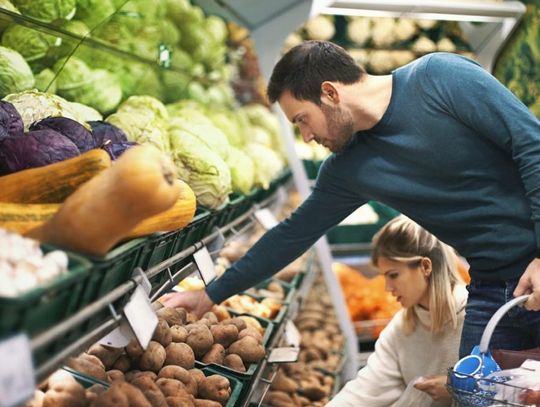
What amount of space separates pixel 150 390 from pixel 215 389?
11.8 inches

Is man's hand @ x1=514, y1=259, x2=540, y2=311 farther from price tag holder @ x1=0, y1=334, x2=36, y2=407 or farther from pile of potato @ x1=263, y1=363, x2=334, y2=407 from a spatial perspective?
price tag holder @ x1=0, y1=334, x2=36, y2=407

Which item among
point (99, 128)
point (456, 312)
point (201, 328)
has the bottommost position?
point (456, 312)

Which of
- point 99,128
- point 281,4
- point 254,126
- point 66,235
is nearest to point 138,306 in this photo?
point 66,235

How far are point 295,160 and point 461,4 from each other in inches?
51.2

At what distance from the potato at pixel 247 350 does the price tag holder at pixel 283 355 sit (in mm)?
141

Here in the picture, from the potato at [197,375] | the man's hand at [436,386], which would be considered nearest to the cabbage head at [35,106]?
the potato at [197,375]

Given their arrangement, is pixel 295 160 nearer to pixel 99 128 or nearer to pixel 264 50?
pixel 264 50

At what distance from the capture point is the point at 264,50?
4.09 metres

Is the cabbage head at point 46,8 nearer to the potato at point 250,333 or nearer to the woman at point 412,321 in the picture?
the potato at point 250,333

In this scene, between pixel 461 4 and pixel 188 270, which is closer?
pixel 188 270

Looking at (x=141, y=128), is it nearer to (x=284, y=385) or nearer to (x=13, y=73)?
(x=13, y=73)

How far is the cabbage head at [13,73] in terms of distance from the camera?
7.22 ft

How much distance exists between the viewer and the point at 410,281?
9.41 ft

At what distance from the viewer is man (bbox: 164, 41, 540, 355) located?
2252 millimetres
